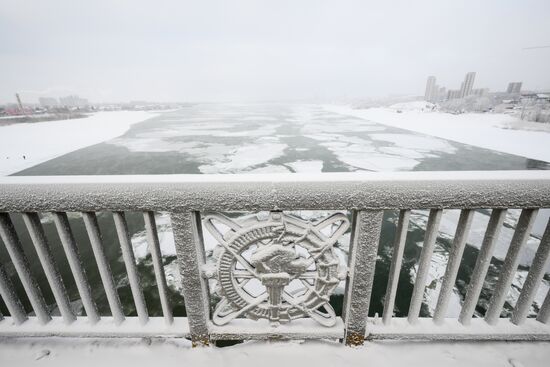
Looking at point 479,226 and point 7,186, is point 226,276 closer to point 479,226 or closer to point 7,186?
point 7,186

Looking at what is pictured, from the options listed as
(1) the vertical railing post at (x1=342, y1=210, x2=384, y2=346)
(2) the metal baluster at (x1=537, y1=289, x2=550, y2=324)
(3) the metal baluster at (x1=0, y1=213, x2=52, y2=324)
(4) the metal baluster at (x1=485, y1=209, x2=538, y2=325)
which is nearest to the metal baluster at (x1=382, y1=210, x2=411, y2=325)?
(1) the vertical railing post at (x1=342, y1=210, x2=384, y2=346)

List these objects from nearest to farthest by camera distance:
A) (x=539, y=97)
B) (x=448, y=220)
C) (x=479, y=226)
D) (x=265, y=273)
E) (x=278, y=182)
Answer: (x=278, y=182) → (x=265, y=273) → (x=479, y=226) → (x=448, y=220) → (x=539, y=97)

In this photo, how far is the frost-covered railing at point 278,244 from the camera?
1272 millimetres

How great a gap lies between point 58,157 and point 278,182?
17096 millimetres

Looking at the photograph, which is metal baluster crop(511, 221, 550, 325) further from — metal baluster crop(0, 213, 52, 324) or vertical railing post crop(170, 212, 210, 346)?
metal baluster crop(0, 213, 52, 324)

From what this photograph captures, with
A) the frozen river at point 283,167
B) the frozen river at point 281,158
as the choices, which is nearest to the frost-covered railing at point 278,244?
the frozen river at point 283,167

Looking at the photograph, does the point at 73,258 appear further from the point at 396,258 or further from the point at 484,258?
the point at 484,258

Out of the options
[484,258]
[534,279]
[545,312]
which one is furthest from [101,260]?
[545,312]

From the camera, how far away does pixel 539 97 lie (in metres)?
55.8

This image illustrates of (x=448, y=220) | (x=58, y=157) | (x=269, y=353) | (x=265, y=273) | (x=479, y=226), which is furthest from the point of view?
(x=58, y=157)

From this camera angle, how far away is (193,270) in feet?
4.85

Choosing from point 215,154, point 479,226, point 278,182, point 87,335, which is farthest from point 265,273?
point 215,154

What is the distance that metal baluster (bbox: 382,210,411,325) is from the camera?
1.39 m

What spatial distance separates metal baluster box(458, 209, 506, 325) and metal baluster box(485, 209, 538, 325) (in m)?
0.10
